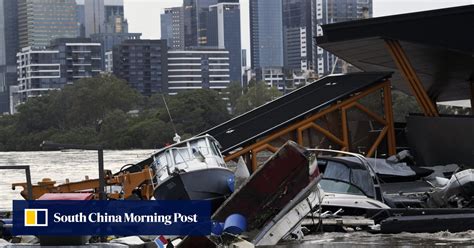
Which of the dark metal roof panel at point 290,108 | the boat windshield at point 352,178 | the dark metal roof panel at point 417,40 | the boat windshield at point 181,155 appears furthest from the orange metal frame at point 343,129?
the boat windshield at point 352,178

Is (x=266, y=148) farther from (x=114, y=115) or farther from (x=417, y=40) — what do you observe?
(x=114, y=115)

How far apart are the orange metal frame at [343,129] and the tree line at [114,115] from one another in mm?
90398

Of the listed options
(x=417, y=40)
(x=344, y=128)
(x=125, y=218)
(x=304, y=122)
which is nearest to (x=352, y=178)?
(x=304, y=122)

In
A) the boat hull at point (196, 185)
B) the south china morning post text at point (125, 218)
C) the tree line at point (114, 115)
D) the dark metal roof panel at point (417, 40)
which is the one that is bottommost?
the tree line at point (114, 115)

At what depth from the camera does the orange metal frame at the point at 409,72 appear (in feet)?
130

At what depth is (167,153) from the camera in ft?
104

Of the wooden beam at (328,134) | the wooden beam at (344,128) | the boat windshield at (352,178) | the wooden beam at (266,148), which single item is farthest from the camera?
the wooden beam at (344,128)

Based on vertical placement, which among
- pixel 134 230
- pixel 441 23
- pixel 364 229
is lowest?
pixel 364 229

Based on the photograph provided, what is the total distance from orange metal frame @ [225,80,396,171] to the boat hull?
17.7 ft

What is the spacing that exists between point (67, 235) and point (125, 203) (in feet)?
3.93

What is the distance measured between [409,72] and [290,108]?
4384mm

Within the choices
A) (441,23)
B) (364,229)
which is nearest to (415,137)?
(441,23)

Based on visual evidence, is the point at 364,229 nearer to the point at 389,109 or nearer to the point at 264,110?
the point at 389,109

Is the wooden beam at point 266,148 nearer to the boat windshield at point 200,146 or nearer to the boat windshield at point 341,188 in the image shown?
the boat windshield at point 200,146
